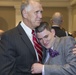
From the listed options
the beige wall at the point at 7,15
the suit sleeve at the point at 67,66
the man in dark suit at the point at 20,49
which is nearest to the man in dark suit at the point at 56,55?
the suit sleeve at the point at 67,66

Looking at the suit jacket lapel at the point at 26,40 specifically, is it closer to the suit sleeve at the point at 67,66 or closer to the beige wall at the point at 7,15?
the suit sleeve at the point at 67,66

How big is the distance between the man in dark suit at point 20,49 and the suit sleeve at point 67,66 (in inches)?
13.6

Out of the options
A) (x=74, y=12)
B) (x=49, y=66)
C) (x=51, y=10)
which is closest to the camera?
(x=49, y=66)

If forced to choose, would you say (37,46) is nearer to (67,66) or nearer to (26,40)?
(26,40)

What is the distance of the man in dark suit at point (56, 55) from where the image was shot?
2.34m

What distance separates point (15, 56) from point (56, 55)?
0.47 meters

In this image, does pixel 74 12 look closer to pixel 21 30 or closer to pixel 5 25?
pixel 5 25

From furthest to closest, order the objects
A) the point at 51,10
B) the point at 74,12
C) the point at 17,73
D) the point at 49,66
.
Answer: the point at 51,10 → the point at 74,12 → the point at 17,73 → the point at 49,66

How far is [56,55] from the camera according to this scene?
2.45 meters

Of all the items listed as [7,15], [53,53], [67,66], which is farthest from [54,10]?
[67,66]

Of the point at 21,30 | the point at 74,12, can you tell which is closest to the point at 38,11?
the point at 21,30

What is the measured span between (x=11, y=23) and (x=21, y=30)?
405 inches

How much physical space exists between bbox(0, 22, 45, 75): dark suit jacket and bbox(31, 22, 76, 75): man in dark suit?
0.72ft

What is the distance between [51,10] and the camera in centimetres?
1308
